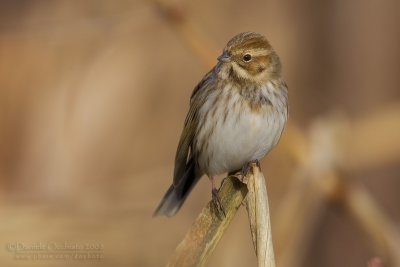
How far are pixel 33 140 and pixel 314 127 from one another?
2078mm

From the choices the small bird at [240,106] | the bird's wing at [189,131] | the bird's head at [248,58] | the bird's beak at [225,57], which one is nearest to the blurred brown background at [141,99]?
the bird's wing at [189,131]

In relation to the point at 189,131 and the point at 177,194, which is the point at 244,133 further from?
the point at 177,194

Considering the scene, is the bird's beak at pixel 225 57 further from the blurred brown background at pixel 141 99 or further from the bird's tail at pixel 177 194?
the blurred brown background at pixel 141 99

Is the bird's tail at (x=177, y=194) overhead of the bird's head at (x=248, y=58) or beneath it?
beneath

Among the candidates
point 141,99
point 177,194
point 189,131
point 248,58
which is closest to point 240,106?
point 248,58

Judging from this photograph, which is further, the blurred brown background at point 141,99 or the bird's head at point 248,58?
the blurred brown background at point 141,99

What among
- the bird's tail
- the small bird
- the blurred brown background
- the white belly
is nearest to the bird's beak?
the small bird

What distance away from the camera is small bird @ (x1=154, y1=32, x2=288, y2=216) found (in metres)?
4.88

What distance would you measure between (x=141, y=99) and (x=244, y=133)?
1865 mm

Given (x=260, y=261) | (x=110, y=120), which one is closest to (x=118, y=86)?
(x=110, y=120)

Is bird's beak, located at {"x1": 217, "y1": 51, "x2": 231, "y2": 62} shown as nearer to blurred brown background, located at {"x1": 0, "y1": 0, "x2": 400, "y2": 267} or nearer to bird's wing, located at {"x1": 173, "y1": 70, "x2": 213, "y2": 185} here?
bird's wing, located at {"x1": 173, "y1": 70, "x2": 213, "y2": 185}

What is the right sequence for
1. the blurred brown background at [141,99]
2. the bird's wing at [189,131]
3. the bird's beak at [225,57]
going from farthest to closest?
the blurred brown background at [141,99], the bird's wing at [189,131], the bird's beak at [225,57]

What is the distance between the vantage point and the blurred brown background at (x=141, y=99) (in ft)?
20.6

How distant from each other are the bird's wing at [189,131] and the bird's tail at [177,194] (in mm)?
72
